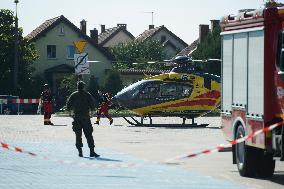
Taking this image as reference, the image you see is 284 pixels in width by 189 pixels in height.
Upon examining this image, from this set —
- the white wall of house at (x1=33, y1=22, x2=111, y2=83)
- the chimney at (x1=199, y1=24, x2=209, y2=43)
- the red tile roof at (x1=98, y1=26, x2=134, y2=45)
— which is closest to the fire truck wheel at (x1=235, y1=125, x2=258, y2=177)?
the white wall of house at (x1=33, y1=22, x2=111, y2=83)

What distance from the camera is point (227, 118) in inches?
704

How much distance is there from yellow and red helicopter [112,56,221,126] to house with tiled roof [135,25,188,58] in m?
80.8

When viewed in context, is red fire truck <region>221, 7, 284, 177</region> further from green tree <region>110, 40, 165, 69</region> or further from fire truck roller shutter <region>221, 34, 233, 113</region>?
green tree <region>110, 40, 165, 69</region>

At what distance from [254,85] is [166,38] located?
360 ft

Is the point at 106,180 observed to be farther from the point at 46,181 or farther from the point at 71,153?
the point at 71,153

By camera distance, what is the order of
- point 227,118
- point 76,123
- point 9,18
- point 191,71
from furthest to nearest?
point 9,18
point 191,71
point 76,123
point 227,118

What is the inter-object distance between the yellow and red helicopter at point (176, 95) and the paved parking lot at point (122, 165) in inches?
269

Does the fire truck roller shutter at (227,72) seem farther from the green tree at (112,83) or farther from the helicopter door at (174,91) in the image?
the green tree at (112,83)

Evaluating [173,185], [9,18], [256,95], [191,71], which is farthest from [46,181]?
[9,18]

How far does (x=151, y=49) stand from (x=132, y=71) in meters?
20.9

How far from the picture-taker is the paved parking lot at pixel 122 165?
51.1 feet

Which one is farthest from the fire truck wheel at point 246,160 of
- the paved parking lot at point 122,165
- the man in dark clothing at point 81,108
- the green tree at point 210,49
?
the green tree at point 210,49

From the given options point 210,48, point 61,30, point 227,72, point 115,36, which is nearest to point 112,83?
point 210,48

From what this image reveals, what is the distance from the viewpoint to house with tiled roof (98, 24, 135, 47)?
12422cm
